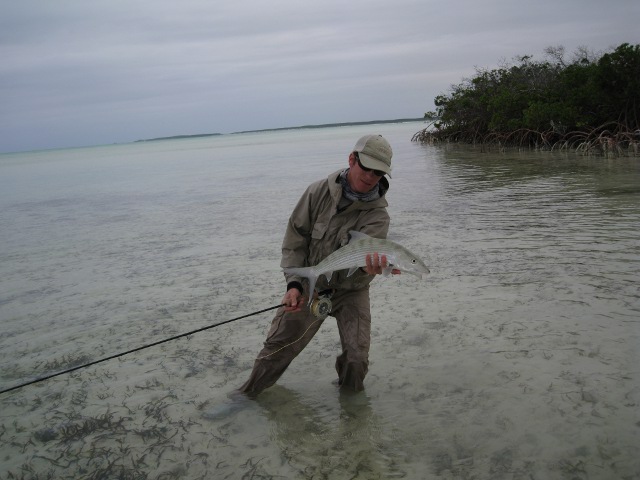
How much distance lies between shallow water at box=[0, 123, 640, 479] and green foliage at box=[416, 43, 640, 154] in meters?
15.5

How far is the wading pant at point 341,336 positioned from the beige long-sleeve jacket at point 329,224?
0.49 ft

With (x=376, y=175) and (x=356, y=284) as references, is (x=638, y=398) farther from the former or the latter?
(x=376, y=175)

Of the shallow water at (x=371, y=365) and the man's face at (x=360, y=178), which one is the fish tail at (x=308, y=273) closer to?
the man's face at (x=360, y=178)

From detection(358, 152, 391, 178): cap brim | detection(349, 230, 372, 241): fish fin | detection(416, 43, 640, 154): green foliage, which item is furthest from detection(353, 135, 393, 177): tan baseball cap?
detection(416, 43, 640, 154): green foliage

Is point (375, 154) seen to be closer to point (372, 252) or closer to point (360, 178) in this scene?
point (360, 178)

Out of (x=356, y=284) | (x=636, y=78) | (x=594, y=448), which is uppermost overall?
(x=636, y=78)

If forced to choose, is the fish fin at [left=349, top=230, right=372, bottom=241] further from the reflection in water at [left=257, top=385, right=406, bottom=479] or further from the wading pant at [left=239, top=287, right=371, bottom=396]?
the reflection in water at [left=257, top=385, right=406, bottom=479]

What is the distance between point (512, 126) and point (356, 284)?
30.4 meters

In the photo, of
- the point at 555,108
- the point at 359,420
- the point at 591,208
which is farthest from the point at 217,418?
the point at 555,108

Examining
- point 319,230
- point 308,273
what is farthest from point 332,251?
point 308,273

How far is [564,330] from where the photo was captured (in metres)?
5.30

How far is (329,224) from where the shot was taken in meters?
4.08

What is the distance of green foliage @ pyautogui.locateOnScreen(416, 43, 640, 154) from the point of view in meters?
23.5

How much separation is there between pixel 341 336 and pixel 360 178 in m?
1.24
